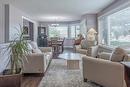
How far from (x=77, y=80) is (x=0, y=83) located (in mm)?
1869

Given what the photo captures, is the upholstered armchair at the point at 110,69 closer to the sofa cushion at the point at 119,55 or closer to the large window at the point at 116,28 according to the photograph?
the sofa cushion at the point at 119,55

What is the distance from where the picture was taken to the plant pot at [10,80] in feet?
10.2

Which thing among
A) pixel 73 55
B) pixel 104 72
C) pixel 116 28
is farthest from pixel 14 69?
pixel 116 28

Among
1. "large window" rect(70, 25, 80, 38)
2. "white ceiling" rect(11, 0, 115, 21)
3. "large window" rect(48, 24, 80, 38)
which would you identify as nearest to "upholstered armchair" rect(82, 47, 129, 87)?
"white ceiling" rect(11, 0, 115, 21)

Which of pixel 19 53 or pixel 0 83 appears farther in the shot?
pixel 19 53

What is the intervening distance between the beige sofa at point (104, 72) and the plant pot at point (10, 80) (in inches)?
60.8

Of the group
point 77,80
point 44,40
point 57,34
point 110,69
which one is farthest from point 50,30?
point 110,69

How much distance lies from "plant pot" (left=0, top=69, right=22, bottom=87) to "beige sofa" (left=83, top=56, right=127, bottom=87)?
1544 millimetres

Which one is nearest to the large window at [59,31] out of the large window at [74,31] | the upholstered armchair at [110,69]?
the large window at [74,31]

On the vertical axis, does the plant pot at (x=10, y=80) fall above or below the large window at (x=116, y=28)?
below

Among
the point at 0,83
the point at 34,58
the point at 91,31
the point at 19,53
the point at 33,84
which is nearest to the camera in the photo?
the point at 0,83

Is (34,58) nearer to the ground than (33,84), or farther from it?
farther from it

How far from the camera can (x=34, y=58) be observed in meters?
4.66

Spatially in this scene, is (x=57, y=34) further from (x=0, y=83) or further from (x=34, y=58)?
(x=0, y=83)
